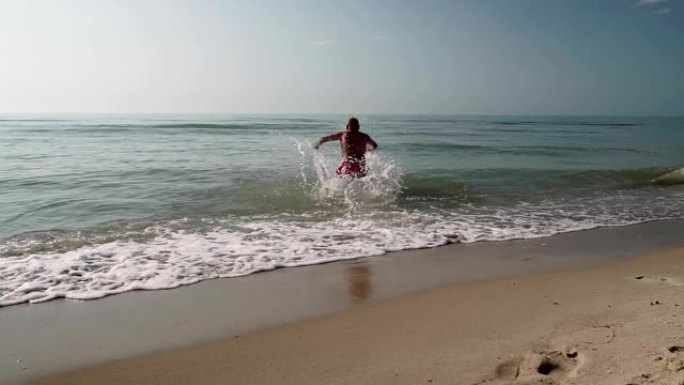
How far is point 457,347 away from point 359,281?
182 centimetres

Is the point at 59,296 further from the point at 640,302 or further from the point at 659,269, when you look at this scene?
the point at 659,269

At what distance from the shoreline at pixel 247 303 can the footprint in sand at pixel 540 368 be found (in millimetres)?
1486

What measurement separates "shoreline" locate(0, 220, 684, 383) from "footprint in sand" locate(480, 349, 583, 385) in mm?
1486

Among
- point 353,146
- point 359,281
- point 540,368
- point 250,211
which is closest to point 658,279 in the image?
point 540,368

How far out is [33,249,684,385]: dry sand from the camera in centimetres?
286

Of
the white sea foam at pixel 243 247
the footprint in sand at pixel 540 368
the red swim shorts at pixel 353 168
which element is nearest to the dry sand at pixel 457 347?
the footprint in sand at pixel 540 368

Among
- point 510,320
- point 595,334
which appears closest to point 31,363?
point 510,320

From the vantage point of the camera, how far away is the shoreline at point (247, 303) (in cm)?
349

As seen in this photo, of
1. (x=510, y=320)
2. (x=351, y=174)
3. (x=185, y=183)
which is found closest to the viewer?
(x=510, y=320)

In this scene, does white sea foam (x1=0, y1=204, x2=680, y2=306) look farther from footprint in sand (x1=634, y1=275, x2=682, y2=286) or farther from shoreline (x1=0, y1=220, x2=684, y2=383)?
footprint in sand (x1=634, y1=275, x2=682, y2=286)

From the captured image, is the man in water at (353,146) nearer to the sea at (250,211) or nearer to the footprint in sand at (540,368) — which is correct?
the sea at (250,211)

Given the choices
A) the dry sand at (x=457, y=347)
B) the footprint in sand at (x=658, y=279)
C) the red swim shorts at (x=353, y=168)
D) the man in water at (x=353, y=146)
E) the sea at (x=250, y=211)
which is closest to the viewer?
the dry sand at (x=457, y=347)

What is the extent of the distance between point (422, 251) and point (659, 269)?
2.68 m

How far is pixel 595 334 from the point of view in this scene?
336 centimetres
